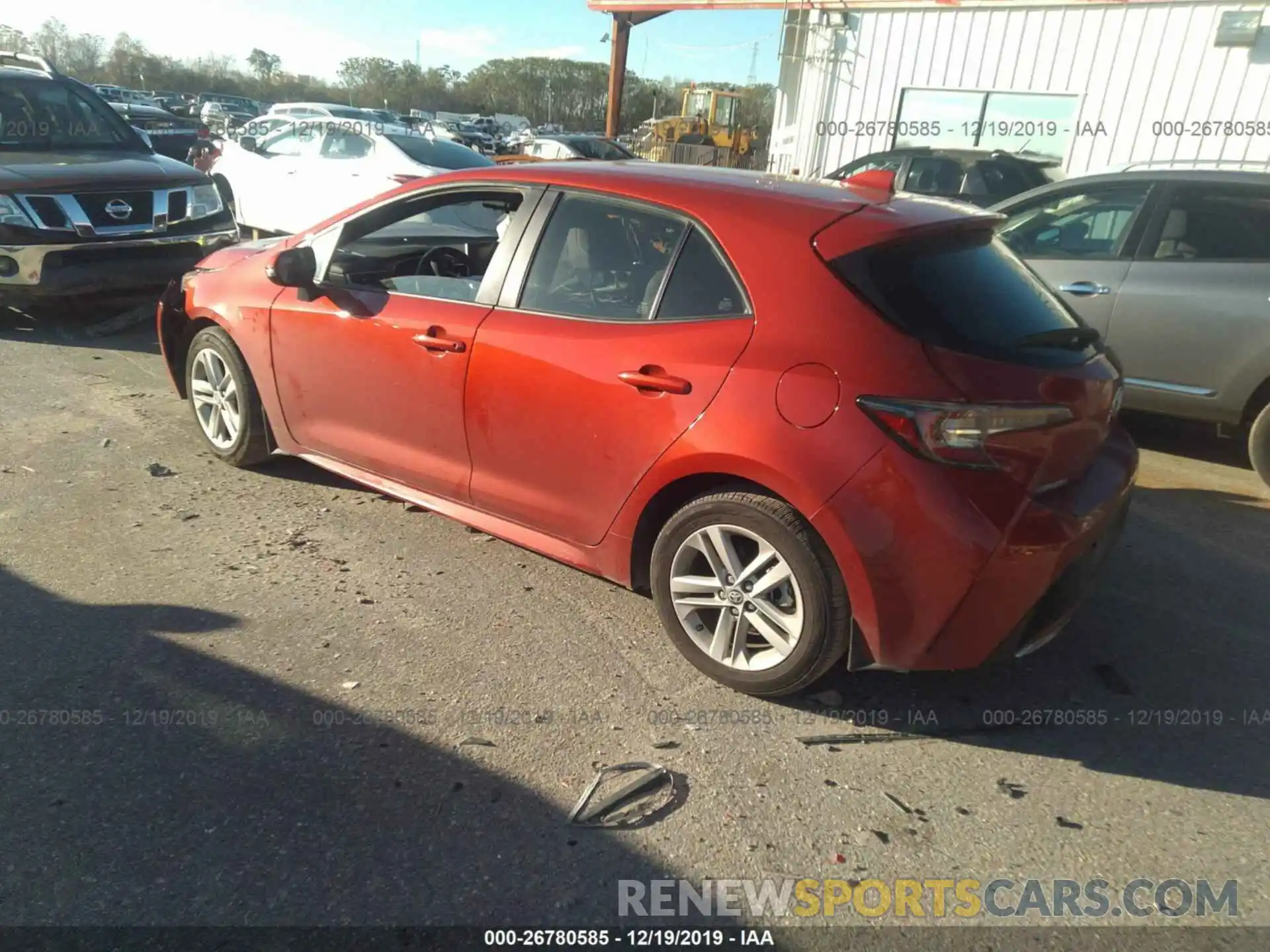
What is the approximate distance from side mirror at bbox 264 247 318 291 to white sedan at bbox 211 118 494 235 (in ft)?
19.0

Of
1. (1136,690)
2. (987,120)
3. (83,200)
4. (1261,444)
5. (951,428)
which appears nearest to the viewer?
(951,428)

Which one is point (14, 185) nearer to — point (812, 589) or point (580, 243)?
point (580, 243)

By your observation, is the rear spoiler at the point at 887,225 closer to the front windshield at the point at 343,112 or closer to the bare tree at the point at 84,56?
the front windshield at the point at 343,112

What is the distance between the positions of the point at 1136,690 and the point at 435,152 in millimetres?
9090

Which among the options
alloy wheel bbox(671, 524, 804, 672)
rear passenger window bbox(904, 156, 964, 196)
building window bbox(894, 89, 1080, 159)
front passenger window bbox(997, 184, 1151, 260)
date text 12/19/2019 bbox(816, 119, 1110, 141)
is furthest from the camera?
building window bbox(894, 89, 1080, 159)

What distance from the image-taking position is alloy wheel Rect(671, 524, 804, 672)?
2.90 m

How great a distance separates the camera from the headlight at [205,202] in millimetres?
7656

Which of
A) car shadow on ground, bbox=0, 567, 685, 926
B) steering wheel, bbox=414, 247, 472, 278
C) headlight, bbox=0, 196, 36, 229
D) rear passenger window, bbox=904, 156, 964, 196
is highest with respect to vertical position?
rear passenger window, bbox=904, 156, 964, 196

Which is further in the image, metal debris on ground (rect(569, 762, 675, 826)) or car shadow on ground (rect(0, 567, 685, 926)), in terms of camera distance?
metal debris on ground (rect(569, 762, 675, 826))

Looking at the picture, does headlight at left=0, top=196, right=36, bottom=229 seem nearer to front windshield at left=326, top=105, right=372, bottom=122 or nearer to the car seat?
the car seat

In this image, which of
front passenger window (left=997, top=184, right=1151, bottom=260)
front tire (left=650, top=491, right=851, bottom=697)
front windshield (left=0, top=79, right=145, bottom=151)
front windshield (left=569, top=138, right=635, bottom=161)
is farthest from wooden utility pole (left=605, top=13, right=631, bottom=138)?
front tire (left=650, top=491, right=851, bottom=697)

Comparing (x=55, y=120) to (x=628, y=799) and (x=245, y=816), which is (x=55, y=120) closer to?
(x=245, y=816)

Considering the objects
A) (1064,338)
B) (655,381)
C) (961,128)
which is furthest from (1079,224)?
(961,128)

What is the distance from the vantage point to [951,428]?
101 inches
